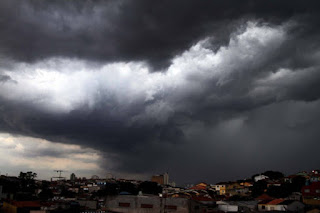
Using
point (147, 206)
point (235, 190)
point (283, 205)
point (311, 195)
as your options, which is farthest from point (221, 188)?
point (147, 206)

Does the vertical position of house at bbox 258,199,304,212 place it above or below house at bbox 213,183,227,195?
below

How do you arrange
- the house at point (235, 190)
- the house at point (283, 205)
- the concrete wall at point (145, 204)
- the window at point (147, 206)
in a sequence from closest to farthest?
the concrete wall at point (145, 204) < the window at point (147, 206) < the house at point (283, 205) < the house at point (235, 190)

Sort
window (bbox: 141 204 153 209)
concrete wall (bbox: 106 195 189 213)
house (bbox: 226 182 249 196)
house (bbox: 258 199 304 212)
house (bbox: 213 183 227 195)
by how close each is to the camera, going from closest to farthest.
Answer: concrete wall (bbox: 106 195 189 213) < window (bbox: 141 204 153 209) < house (bbox: 258 199 304 212) < house (bbox: 226 182 249 196) < house (bbox: 213 183 227 195)

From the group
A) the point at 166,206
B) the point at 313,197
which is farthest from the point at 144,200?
the point at 313,197

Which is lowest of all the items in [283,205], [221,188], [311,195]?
[283,205]

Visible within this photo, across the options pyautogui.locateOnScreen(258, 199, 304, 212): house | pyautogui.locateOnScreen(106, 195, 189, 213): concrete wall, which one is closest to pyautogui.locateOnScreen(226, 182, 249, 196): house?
pyautogui.locateOnScreen(258, 199, 304, 212): house

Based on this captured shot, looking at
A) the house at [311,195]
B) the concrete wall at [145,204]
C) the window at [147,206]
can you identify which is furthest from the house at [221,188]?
the window at [147,206]

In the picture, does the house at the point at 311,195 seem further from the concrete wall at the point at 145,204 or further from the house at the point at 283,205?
the concrete wall at the point at 145,204

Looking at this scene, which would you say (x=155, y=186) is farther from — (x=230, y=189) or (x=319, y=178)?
(x=319, y=178)

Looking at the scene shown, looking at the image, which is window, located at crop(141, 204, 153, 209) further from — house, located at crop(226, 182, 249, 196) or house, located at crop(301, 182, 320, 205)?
house, located at crop(226, 182, 249, 196)

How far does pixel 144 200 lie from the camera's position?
60.0 meters

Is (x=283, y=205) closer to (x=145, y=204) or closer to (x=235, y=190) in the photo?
(x=145, y=204)

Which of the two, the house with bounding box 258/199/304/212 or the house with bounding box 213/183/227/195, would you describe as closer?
the house with bounding box 258/199/304/212

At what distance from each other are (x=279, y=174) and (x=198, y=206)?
12176 cm
